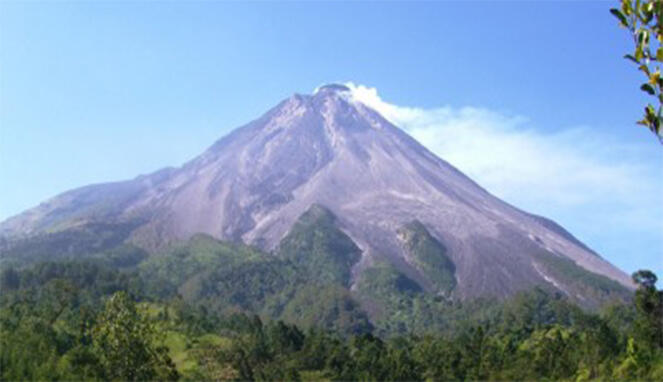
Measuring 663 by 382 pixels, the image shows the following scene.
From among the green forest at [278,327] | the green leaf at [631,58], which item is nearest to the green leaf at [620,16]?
the green leaf at [631,58]

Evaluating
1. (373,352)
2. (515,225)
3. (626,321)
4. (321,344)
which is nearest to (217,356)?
(321,344)

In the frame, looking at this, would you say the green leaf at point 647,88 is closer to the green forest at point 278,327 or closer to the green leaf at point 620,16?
the green leaf at point 620,16

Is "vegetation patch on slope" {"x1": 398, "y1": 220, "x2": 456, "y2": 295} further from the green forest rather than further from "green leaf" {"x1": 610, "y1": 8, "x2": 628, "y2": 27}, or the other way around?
"green leaf" {"x1": 610, "y1": 8, "x2": 628, "y2": 27}

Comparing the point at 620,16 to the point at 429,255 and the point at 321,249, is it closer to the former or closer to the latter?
the point at 429,255

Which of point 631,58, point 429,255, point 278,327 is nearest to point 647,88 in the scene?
point 631,58

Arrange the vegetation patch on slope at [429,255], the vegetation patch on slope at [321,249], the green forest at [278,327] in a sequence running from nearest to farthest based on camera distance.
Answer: the green forest at [278,327] → the vegetation patch on slope at [429,255] → the vegetation patch on slope at [321,249]

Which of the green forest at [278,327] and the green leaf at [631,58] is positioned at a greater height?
the green leaf at [631,58]

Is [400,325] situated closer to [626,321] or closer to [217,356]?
[626,321]

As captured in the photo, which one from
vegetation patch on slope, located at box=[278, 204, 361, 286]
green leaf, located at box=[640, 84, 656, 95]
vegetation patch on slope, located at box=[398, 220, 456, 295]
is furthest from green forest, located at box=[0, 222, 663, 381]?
green leaf, located at box=[640, 84, 656, 95]
